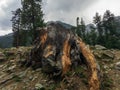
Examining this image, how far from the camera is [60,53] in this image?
923 inches

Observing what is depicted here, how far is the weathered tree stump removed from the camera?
2245 centimetres

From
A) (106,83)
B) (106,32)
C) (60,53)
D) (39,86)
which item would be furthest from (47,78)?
(106,32)

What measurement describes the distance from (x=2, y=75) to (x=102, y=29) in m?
61.8

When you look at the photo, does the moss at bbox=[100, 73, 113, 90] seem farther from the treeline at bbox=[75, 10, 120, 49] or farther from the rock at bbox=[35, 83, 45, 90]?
the treeline at bbox=[75, 10, 120, 49]

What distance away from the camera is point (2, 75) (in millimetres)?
25125

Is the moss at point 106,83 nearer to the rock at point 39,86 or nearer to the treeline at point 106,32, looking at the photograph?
the rock at point 39,86

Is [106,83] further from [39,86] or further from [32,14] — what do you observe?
[32,14]

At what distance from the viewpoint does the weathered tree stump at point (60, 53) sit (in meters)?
22.5

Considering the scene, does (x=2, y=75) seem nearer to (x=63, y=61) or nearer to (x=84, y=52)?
(x=63, y=61)

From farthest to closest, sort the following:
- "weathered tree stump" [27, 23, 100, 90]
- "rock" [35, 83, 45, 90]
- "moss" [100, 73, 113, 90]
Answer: "moss" [100, 73, 113, 90]
"weathered tree stump" [27, 23, 100, 90]
"rock" [35, 83, 45, 90]

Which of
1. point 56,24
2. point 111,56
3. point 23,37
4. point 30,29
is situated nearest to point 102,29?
point 23,37

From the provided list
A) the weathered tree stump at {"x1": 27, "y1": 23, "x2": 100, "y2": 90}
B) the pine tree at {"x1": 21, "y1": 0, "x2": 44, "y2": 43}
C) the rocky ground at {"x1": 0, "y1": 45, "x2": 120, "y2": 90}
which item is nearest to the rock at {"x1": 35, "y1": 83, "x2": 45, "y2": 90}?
the rocky ground at {"x1": 0, "y1": 45, "x2": 120, "y2": 90}

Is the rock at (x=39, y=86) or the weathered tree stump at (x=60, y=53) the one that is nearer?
the rock at (x=39, y=86)

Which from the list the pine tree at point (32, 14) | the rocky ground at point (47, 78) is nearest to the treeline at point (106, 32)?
the pine tree at point (32, 14)
